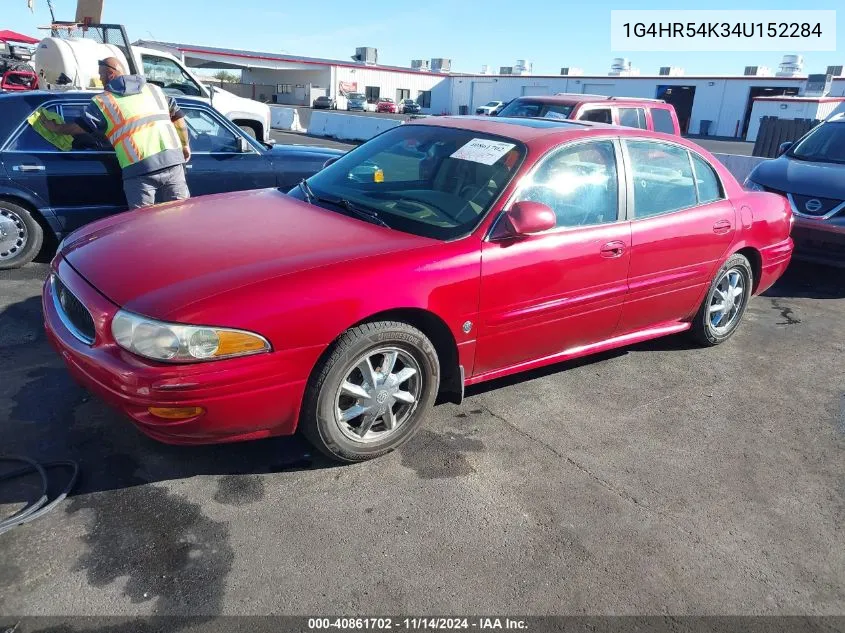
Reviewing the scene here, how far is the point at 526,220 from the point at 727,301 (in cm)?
238

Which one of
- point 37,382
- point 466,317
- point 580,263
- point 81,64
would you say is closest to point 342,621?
point 466,317

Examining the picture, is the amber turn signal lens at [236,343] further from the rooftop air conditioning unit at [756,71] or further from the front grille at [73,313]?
the rooftop air conditioning unit at [756,71]

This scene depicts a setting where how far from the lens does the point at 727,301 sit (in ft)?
15.5

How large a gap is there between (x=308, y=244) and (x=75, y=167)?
364 centimetres

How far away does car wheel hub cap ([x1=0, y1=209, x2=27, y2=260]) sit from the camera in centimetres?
540

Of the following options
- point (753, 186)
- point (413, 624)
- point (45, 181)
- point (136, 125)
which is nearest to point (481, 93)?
point (753, 186)

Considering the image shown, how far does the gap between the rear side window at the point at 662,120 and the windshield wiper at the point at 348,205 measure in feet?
23.8

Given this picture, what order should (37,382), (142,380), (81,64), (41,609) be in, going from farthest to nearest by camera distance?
(81,64)
(37,382)
(142,380)
(41,609)

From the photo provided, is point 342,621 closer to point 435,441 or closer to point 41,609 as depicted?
point 41,609

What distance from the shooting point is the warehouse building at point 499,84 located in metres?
40.3

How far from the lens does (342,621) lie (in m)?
2.18

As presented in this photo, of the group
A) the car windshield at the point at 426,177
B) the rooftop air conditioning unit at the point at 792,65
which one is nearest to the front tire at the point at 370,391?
the car windshield at the point at 426,177

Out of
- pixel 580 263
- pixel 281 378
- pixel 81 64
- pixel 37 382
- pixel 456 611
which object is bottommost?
pixel 456 611

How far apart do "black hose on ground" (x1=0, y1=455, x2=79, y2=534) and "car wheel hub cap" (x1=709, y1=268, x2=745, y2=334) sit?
409 cm
